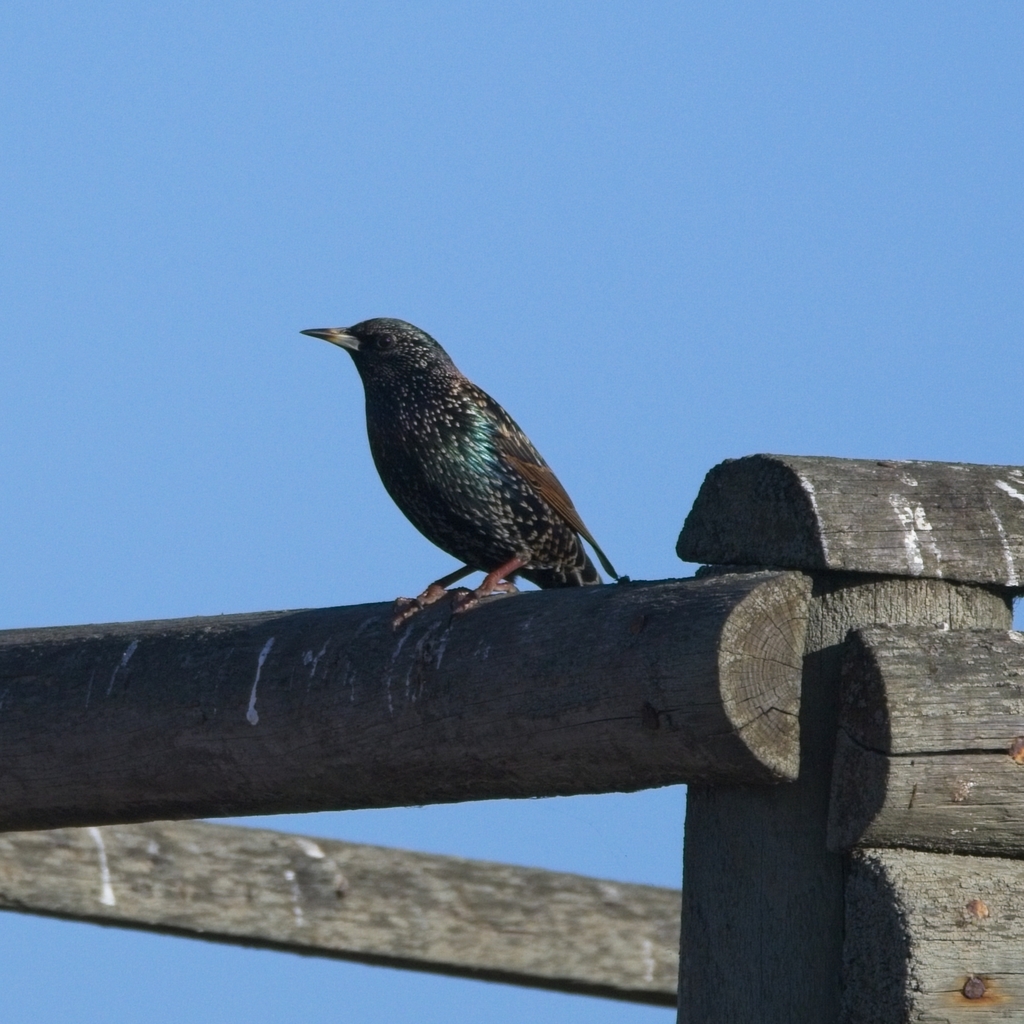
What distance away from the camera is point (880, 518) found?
2.19m

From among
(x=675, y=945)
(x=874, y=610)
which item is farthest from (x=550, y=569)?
(x=874, y=610)

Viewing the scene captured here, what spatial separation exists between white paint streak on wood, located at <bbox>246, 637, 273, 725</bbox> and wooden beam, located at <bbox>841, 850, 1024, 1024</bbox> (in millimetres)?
990

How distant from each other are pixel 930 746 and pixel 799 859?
23 cm

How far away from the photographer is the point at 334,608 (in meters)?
2.93

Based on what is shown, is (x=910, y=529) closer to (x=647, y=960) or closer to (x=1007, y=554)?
(x=1007, y=554)

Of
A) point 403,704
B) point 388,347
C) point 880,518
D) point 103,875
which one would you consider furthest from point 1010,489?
point 388,347

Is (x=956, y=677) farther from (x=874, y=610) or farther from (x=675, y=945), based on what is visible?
(x=675, y=945)

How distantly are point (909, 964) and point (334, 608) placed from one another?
119cm

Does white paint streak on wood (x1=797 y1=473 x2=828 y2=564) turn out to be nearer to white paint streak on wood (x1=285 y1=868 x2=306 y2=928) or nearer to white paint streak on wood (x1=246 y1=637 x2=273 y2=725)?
white paint streak on wood (x1=246 y1=637 x2=273 y2=725)

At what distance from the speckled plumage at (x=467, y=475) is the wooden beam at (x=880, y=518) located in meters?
2.10

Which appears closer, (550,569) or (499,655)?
(499,655)

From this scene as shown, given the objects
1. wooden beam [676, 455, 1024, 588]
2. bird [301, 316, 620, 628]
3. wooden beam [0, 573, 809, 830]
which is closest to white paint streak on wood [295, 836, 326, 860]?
bird [301, 316, 620, 628]

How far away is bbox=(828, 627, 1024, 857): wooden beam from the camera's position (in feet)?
6.73

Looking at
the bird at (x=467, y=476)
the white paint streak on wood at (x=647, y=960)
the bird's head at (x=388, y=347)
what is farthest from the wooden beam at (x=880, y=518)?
the bird's head at (x=388, y=347)
